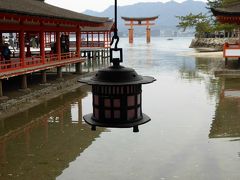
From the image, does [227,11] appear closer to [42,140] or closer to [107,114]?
[42,140]

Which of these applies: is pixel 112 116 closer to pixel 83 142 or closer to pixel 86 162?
pixel 86 162

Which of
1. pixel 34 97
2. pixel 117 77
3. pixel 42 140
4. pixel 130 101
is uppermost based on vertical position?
pixel 117 77

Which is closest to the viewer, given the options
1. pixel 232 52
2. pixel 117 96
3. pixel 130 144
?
pixel 117 96

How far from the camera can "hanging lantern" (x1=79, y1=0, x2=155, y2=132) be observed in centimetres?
500

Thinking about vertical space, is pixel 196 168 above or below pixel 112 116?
below

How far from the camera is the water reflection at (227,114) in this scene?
43.6 feet

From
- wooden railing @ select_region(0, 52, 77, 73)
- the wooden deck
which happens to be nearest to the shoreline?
the wooden deck

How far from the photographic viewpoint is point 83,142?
12.4 meters

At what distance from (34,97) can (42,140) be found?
7440 millimetres

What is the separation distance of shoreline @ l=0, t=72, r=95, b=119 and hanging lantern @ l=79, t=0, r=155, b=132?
37.8 ft

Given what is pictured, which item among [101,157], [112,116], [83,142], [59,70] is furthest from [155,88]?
[112,116]

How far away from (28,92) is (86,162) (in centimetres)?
1126

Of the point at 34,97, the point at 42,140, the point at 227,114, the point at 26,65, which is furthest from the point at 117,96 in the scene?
the point at 26,65

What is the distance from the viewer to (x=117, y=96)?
5.15m
